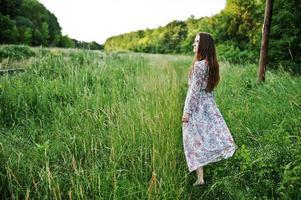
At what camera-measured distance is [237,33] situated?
21953mm

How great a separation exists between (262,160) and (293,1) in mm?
11762

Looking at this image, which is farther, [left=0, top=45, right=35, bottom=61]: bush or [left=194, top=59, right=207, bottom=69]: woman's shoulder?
[left=0, top=45, right=35, bottom=61]: bush

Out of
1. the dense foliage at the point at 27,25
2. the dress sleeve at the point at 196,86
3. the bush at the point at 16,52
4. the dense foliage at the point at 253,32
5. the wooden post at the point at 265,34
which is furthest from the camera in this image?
the dense foliage at the point at 27,25

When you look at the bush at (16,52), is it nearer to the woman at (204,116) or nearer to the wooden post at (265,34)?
the wooden post at (265,34)

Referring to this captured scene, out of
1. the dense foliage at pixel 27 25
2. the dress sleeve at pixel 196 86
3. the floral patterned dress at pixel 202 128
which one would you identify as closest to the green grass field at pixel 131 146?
the floral patterned dress at pixel 202 128

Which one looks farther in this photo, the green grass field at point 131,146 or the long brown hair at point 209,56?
the long brown hair at point 209,56

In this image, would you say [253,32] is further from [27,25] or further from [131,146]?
[27,25]

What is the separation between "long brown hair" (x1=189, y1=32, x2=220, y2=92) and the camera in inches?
154

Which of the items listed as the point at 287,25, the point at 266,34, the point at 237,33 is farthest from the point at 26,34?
the point at 266,34

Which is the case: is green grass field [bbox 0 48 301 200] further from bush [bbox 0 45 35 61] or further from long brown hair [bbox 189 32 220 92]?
bush [bbox 0 45 35 61]

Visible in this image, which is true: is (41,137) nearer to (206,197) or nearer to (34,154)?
(34,154)

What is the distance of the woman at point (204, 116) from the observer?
3873 mm

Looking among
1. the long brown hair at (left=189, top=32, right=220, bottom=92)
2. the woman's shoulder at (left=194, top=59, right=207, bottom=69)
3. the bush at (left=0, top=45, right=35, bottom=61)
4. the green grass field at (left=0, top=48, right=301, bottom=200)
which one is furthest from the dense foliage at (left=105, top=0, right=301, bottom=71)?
the woman's shoulder at (left=194, top=59, right=207, bottom=69)

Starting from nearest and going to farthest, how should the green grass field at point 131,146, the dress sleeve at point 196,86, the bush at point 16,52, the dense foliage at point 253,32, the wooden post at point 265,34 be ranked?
the green grass field at point 131,146 → the dress sleeve at point 196,86 → the wooden post at point 265,34 → the bush at point 16,52 → the dense foliage at point 253,32
